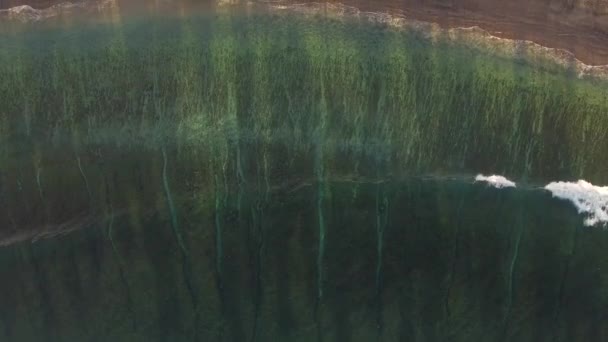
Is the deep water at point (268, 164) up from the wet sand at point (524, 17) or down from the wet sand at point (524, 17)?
down

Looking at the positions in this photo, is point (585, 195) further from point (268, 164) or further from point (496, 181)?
point (268, 164)

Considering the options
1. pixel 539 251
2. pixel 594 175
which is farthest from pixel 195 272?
pixel 594 175

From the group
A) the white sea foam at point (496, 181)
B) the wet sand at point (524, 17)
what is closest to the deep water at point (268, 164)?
the white sea foam at point (496, 181)

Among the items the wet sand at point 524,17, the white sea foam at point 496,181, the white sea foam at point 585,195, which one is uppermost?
the wet sand at point 524,17

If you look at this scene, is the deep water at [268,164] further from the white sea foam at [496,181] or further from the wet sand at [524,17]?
the wet sand at [524,17]

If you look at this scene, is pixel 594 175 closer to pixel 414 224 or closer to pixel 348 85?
pixel 414 224

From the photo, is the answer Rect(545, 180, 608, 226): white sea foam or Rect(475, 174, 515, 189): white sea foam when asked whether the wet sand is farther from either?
Rect(475, 174, 515, 189): white sea foam

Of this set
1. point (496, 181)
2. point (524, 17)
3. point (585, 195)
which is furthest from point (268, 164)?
point (585, 195)
